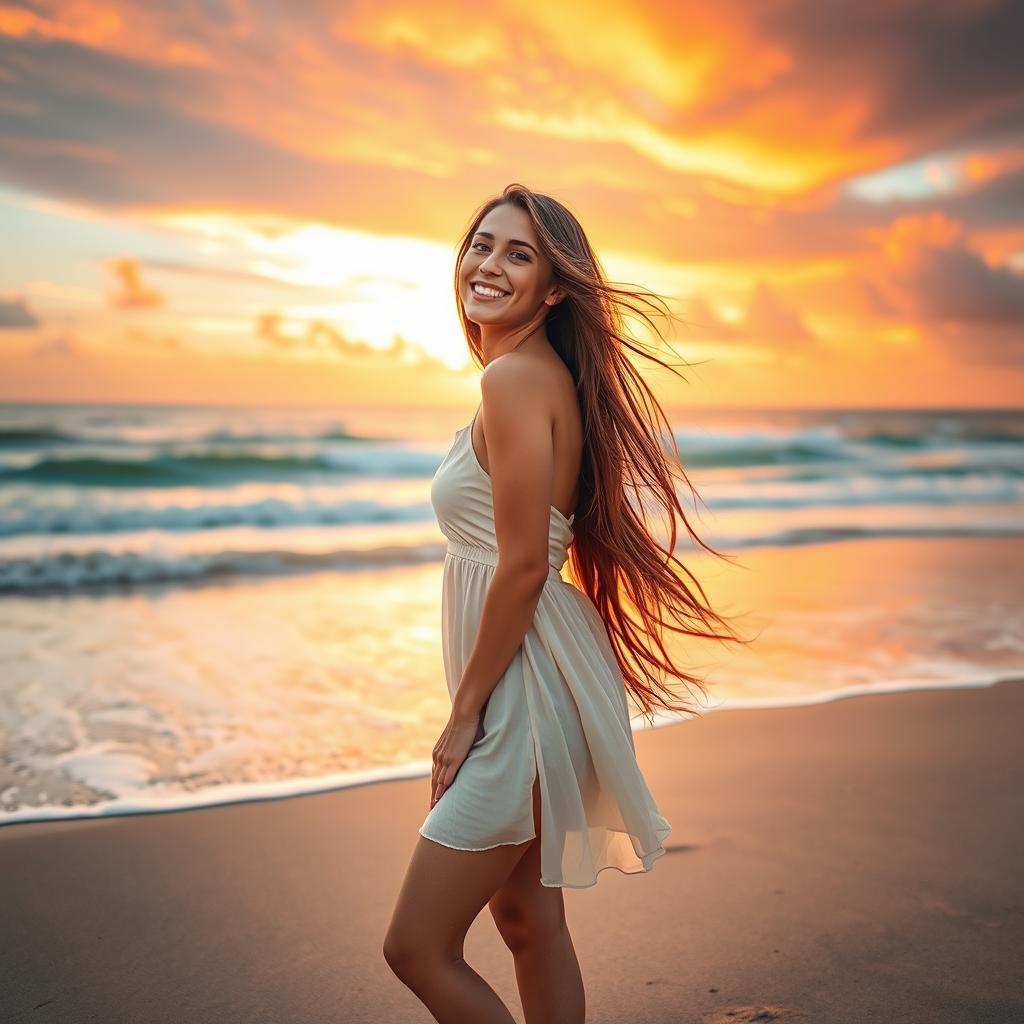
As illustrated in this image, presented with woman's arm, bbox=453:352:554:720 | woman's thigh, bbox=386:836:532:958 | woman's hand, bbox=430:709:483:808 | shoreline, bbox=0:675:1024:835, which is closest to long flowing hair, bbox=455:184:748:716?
woman's arm, bbox=453:352:554:720

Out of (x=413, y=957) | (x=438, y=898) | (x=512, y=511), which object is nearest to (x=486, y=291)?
(x=512, y=511)

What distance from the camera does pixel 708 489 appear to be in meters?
20.4

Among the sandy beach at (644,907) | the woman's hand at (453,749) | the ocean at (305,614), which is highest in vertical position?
the woman's hand at (453,749)

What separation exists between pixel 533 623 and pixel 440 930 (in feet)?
1.99

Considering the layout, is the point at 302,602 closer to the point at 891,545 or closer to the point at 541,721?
the point at 541,721

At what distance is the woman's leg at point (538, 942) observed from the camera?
1.99 meters

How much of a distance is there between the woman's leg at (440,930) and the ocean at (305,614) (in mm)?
2425

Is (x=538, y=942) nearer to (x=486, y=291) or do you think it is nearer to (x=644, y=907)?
(x=644, y=907)

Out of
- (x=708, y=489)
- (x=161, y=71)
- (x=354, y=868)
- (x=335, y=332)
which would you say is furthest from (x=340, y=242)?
(x=354, y=868)

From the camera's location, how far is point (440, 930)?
1.75 metres

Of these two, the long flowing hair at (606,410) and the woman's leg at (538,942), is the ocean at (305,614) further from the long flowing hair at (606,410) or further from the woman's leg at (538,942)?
the long flowing hair at (606,410)

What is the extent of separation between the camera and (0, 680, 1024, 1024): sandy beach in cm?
262

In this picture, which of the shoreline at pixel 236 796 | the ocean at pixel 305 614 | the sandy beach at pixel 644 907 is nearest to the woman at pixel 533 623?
the sandy beach at pixel 644 907

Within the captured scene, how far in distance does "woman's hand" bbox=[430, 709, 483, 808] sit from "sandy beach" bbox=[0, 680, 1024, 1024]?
3.61 feet
